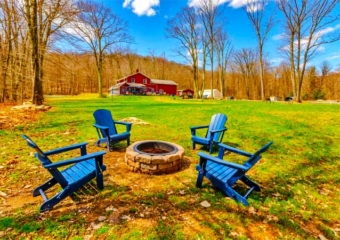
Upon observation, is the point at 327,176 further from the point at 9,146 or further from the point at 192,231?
the point at 9,146

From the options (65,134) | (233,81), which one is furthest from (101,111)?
(233,81)

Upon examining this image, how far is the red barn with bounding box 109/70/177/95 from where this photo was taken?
40.5 m

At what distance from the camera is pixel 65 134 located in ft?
20.9

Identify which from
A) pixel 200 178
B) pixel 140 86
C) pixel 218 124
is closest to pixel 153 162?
pixel 200 178

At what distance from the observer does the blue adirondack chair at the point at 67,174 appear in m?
2.37

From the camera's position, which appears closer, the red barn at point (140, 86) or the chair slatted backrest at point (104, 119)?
the chair slatted backrest at point (104, 119)

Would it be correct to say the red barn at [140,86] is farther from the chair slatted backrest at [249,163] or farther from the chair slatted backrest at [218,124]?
the chair slatted backrest at [249,163]

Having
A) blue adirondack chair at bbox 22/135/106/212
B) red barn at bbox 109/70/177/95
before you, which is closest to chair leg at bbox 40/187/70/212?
blue adirondack chair at bbox 22/135/106/212

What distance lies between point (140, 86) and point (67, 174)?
40511 millimetres

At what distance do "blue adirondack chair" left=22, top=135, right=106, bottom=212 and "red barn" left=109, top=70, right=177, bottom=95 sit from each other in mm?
36454

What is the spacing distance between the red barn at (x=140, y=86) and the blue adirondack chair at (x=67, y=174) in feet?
120

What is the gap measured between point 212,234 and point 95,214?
4.77 feet

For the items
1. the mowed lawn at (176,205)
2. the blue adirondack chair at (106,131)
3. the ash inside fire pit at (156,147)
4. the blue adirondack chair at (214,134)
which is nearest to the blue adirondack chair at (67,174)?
the mowed lawn at (176,205)

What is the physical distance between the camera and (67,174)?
2.86 metres
